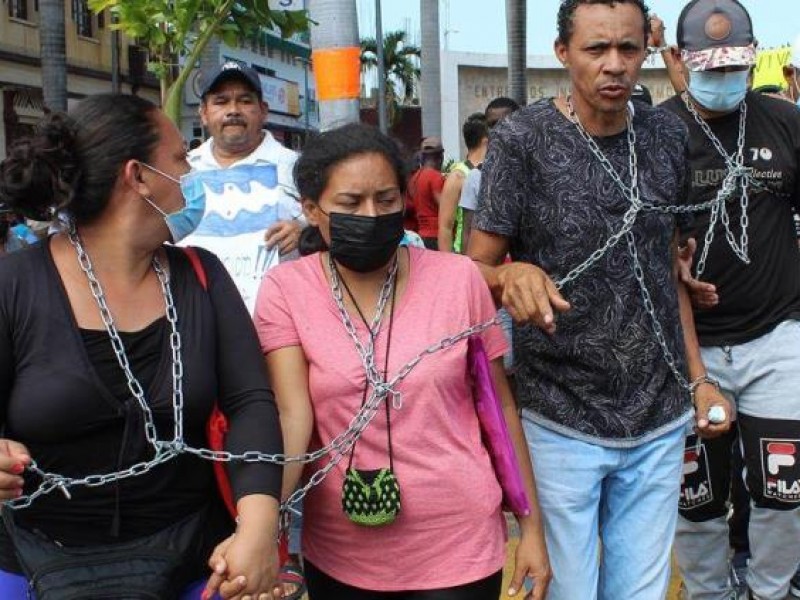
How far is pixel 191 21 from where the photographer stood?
819 cm

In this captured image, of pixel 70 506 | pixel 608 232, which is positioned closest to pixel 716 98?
pixel 608 232

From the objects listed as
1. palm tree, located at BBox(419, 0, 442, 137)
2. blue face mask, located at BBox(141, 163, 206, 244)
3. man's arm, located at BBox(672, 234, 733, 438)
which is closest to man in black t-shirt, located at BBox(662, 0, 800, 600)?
man's arm, located at BBox(672, 234, 733, 438)

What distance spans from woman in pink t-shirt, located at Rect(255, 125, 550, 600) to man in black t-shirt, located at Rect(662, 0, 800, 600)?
1.53 m

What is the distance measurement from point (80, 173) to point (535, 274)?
119cm

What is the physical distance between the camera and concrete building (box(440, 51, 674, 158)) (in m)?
34.1

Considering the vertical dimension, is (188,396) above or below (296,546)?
above

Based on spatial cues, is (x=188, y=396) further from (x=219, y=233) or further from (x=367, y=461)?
(x=219, y=233)

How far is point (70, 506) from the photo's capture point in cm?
260

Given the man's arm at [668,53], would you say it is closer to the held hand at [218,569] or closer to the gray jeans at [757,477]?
the gray jeans at [757,477]

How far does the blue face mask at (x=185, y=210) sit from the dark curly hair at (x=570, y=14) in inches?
49.9

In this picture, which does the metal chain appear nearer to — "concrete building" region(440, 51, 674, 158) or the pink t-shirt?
the pink t-shirt

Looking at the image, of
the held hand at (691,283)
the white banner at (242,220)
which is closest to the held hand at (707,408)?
the held hand at (691,283)

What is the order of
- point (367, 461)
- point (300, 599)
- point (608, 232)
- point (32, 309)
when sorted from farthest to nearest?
1. point (300, 599)
2. point (608, 232)
3. point (367, 461)
4. point (32, 309)

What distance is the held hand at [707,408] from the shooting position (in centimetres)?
360
